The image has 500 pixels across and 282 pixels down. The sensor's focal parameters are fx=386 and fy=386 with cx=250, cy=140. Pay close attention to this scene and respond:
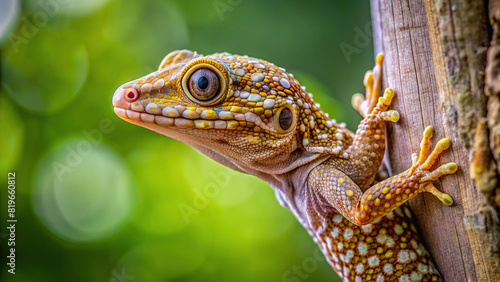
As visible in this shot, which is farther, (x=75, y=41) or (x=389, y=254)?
(x=75, y=41)

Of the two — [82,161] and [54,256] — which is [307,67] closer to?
[82,161]

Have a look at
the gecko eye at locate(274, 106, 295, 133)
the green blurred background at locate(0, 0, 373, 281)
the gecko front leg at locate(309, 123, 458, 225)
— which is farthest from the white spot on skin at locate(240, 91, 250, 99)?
the green blurred background at locate(0, 0, 373, 281)

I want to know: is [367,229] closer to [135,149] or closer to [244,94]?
[244,94]

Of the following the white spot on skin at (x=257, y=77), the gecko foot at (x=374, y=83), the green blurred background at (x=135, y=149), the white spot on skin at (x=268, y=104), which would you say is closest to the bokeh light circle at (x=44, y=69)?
the green blurred background at (x=135, y=149)

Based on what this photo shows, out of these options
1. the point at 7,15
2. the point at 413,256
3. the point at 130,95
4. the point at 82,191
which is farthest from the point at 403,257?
the point at 7,15

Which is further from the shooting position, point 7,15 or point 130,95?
point 7,15

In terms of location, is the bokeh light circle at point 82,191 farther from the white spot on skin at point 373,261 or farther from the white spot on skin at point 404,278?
the white spot on skin at point 404,278

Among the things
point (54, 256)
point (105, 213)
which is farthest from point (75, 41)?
point (54, 256)
